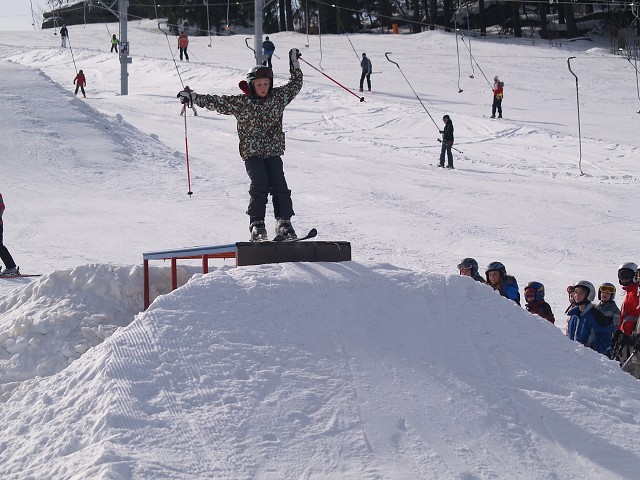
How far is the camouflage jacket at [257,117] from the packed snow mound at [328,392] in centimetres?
150

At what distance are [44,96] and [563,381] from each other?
1883 centimetres

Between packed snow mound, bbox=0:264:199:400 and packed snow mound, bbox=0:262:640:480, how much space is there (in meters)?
0.50

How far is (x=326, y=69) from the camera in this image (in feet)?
114

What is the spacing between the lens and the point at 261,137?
719 cm

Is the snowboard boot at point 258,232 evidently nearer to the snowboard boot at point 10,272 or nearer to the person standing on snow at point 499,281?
the person standing on snow at point 499,281

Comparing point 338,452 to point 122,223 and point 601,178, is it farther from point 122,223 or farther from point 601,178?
point 601,178

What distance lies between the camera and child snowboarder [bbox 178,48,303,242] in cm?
717

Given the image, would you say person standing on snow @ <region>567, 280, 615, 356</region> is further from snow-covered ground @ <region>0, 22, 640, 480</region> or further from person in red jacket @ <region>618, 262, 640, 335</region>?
snow-covered ground @ <region>0, 22, 640, 480</region>

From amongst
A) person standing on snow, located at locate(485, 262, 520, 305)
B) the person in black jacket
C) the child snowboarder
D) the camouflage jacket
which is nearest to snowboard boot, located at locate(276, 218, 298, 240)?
the child snowboarder

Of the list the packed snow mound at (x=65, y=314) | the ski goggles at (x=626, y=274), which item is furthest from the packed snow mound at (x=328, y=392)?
the ski goggles at (x=626, y=274)

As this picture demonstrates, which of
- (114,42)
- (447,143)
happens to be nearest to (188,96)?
(447,143)

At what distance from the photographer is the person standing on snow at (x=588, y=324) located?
6883mm

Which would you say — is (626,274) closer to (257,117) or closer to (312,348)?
(257,117)

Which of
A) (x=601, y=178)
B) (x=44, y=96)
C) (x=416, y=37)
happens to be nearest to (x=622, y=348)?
(x=601, y=178)
